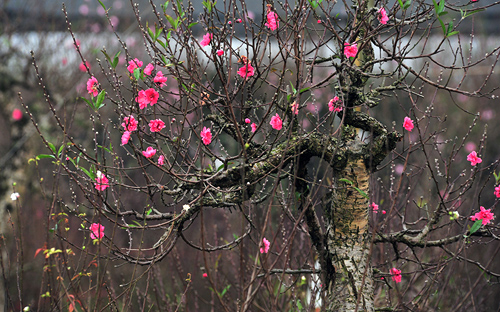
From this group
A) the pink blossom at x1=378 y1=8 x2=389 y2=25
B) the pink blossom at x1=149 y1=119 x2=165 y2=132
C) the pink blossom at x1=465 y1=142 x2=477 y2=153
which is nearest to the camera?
the pink blossom at x1=149 y1=119 x2=165 y2=132

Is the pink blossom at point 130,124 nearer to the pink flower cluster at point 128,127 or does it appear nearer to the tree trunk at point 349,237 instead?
the pink flower cluster at point 128,127

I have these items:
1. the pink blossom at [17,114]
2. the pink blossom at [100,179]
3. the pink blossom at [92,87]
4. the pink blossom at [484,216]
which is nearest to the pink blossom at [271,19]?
the pink blossom at [92,87]

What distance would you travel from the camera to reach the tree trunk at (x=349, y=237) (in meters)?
2.69

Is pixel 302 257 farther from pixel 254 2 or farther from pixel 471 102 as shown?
pixel 471 102

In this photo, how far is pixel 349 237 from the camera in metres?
2.76

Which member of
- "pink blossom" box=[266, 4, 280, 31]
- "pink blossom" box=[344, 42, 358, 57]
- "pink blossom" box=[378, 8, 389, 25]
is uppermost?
"pink blossom" box=[378, 8, 389, 25]

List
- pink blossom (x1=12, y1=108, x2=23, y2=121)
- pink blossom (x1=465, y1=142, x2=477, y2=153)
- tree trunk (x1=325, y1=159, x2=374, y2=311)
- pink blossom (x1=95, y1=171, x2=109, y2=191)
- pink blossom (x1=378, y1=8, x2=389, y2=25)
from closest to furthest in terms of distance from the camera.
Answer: pink blossom (x1=95, y1=171, x2=109, y2=191) → pink blossom (x1=378, y1=8, x2=389, y2=25) → tree trunk (x1=325, y1=159, x2=374, y2=311) → pink blossom (x1=12, y1=108, x2=23, y2=121) → pink blossom (x1=465, y1=142, x2=477, y2=153)

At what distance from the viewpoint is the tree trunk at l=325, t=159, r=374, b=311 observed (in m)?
2.69

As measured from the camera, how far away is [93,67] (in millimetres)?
6961

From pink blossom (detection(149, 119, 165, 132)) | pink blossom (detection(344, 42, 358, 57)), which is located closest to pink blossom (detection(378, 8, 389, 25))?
pink blossom (detection(344, 42, 358, 57))

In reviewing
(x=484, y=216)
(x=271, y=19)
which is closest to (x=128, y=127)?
(x=271, y=19)

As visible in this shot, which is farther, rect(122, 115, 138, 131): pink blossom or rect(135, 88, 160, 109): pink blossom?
rect(135, 88, 160, 109): pink blossom

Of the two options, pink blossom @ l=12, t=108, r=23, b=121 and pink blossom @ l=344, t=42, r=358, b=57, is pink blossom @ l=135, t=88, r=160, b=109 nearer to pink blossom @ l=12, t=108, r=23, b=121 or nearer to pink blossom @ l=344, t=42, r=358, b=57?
pink blossom @ l=344, t=42, r=358, b=57

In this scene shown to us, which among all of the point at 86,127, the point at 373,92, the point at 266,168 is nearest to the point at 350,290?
the point at 266,168
